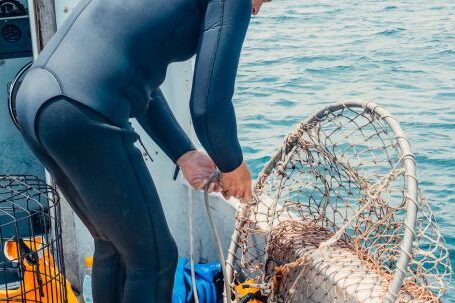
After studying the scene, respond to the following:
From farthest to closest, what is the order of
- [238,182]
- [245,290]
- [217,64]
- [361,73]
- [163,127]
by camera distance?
[361,73], [245,290], [163,127], [238,182], [217,64]

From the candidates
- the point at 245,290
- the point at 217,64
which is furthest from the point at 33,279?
the point at 217,64

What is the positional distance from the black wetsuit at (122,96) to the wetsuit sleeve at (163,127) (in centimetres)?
22

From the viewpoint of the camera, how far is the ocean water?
7.25 m

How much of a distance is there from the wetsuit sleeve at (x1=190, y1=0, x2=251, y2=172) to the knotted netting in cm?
A: 63

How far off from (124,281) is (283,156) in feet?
2.97

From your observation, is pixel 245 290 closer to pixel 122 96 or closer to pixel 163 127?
pixel 163 127

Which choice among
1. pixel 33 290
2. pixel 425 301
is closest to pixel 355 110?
pixel 425 301

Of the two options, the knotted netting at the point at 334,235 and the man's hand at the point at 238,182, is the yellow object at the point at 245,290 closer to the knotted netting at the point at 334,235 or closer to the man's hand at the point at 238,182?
the knotted netting at the point at 334,235

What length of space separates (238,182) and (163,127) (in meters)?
0.37

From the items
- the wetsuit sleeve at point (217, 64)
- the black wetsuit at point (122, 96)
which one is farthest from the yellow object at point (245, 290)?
the wetsuit sleeve at point (217, 64)

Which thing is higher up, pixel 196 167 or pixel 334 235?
pixel 196 167

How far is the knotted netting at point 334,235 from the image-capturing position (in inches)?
100

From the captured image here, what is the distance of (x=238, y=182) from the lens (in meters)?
2.50

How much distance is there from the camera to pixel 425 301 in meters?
2.45
